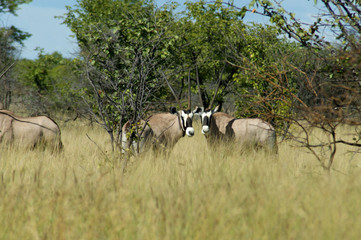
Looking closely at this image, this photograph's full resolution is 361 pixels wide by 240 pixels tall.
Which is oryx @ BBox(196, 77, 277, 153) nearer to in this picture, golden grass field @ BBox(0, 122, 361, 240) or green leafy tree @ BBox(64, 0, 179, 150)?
green leafy tree @ BBox(64, 0, 179, 150)

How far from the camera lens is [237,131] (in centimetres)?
848

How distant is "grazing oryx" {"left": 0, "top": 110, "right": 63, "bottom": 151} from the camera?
721 centimetres

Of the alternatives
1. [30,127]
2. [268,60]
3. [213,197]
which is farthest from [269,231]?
[268,60]

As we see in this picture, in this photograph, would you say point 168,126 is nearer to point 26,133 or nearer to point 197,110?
point 197,110

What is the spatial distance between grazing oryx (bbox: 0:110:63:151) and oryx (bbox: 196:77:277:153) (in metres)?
2.72

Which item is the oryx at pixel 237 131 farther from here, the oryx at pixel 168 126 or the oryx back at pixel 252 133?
the oryx at pixel 168 126

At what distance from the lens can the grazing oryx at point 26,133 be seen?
7.21 m

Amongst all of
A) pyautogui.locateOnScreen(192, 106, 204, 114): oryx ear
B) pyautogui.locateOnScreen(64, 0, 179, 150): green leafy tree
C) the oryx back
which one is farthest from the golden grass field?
pyautogui.locateOnScreen(192, 106, 204, 114): oryx ear

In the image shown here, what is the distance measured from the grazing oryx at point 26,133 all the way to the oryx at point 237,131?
8.93ft

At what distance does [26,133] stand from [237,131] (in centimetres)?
385

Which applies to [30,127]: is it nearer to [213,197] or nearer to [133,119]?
[133,119]

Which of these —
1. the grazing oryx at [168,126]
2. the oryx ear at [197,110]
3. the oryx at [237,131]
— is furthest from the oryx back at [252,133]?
the grazing oryx at [168,126]

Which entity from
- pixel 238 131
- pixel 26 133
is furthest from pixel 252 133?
pixel 26 133

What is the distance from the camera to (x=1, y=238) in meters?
3.23
